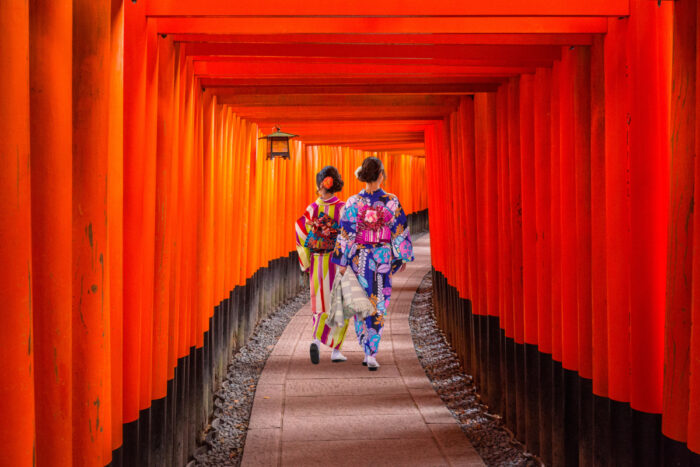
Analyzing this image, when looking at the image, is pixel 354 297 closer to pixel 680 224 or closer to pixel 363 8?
pixel 363 8

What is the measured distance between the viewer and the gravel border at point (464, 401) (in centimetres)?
463

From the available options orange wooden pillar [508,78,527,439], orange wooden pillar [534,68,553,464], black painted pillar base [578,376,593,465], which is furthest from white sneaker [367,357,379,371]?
black painted pillar base [578,376,593,465]

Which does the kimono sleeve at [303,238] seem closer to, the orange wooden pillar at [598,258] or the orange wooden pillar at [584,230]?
the orange wooden pillar at [584,230]

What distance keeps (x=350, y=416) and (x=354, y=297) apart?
1.41 metres

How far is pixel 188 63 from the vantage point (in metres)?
4.29

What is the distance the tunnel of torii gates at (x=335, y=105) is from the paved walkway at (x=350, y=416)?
0.49 meters

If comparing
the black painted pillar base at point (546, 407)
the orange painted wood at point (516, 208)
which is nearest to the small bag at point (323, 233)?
the orange painted wood at point (516, 208)

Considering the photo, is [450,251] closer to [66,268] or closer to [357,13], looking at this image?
[357,13]

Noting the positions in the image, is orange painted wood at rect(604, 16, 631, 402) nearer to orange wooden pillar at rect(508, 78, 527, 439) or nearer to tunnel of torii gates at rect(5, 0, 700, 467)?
tunnel of torii gates at rect(5, 0, 700, 467)

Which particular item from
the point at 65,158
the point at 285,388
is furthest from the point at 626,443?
the point at 285,388

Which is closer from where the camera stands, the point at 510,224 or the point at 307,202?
the point at 510,224

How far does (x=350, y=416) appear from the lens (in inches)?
213

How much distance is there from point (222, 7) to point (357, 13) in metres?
0.62

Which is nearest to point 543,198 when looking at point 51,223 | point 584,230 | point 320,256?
point 584,230
